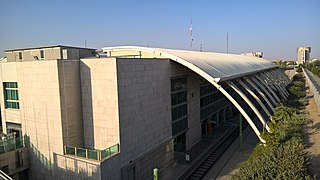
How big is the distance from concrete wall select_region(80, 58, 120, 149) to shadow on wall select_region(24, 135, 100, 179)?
210 cm

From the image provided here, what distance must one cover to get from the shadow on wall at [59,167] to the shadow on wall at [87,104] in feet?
7.04

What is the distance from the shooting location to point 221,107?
127 ft

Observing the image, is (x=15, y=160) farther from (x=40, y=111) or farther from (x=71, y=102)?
(x=71, y=102)

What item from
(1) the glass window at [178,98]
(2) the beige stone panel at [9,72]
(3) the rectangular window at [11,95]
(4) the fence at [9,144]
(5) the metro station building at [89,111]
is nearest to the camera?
(5) the metro station building at [89,111]

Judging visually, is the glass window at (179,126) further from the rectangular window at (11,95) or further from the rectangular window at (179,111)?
the rectangular window at (11,95)

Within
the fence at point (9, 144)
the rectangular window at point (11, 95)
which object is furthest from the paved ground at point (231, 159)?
the rectangular window at point (11, 95)

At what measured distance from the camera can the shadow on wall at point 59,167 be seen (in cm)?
1659

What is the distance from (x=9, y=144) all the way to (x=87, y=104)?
236 inches

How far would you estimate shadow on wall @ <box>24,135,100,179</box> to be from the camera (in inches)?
653

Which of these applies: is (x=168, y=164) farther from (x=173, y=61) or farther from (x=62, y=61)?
(x=62, y=61)

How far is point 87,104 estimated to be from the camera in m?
18.9

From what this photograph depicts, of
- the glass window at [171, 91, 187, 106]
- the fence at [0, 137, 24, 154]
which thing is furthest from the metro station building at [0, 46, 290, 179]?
the glass window at [171, 91, 187, 106]

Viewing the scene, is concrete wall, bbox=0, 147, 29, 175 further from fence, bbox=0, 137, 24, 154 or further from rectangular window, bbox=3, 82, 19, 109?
rectangular window, bbox=3, 82, 19, 109

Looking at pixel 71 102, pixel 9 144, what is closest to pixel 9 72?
pixel 9 144
